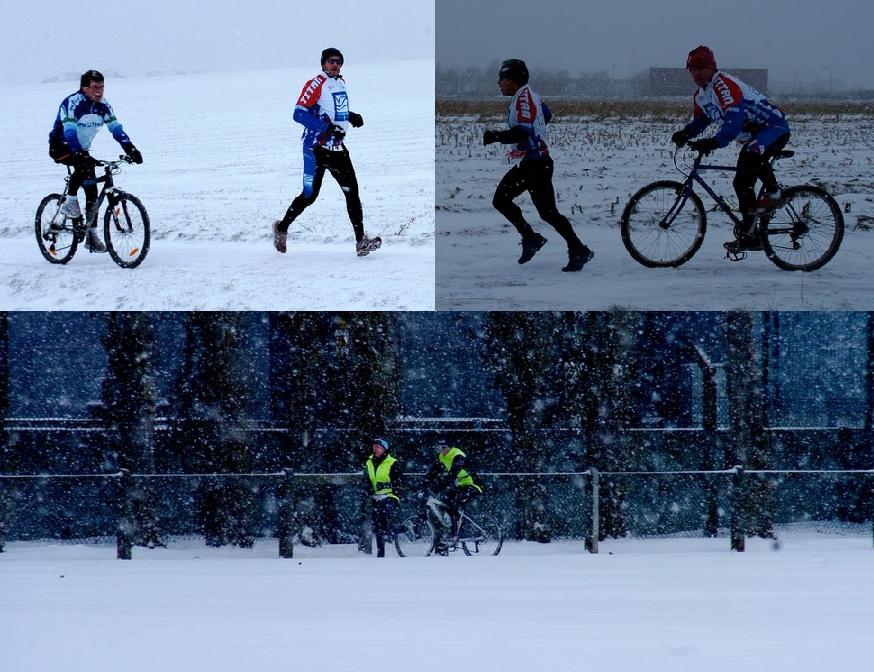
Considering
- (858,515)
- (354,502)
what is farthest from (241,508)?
(858,515)

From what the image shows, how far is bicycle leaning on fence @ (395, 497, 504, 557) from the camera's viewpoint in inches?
468

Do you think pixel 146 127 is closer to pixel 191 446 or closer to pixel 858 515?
pixel 191 446

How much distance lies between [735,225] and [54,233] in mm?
5153

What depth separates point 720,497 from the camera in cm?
1570

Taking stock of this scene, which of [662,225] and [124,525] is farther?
[124,525]

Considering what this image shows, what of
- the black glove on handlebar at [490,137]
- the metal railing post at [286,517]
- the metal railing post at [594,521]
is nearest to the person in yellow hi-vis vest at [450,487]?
the metal railing post at [594,521]

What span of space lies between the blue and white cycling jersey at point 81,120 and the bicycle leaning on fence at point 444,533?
16.3 feet

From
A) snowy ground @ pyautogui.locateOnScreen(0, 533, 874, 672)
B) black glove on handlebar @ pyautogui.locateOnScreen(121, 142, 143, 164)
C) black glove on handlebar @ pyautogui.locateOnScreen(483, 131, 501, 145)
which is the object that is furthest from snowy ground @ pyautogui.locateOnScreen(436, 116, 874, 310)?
black glove on handlebar @ pyautogui.locateOnScreen(121, 142, 143, 164)

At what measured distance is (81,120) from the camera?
910 cm

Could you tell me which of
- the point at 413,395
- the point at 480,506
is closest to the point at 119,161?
the point at 480,506

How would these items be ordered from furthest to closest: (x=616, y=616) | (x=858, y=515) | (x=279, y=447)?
(x=279, y=447) → (x=858, y=515) → (x=616, y=616)

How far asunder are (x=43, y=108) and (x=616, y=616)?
5.79 metres

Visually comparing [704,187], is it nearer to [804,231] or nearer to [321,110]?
[804,231]

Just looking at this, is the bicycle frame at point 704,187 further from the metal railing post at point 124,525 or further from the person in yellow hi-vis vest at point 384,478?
the metal railing post at point 124,525
